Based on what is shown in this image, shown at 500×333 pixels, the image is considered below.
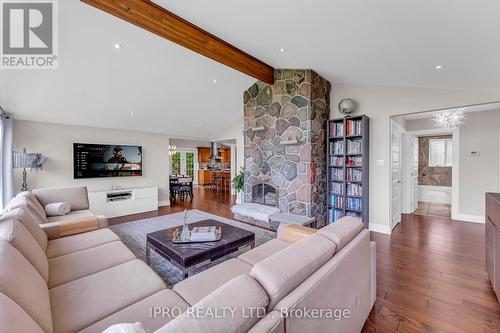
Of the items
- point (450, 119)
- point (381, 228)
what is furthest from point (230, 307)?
point (450, 119)

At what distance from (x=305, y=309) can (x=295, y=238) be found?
1.25 m

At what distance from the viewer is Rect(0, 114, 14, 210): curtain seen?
4016 millimetres

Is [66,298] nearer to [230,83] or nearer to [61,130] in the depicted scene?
[230,83]

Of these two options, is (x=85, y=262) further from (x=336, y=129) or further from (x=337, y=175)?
(x=336, y=129)

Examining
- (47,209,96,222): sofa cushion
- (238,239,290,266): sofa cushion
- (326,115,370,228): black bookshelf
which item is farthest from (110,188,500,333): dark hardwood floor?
(47,209,96,222): sofa cushion

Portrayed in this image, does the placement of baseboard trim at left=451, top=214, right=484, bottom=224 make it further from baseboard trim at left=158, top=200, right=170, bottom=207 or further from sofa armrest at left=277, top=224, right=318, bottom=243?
baseboard trim at left=158, top=200, right=170, bottom=207

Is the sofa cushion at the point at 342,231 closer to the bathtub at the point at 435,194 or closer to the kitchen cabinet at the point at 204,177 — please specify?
the bathtub at the point at 435,194

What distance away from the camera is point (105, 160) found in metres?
5.38

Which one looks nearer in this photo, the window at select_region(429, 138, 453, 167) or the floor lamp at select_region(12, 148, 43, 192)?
the floor lamp at select_region(12, 148, 43, 192)

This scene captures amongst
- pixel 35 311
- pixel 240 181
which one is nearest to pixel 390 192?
pixel 240 181

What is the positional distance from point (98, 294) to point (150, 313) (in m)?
0.47

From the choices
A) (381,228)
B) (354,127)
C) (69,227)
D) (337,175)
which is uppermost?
(354,127)

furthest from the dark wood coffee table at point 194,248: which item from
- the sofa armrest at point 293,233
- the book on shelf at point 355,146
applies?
the book on shelf at point 355,146

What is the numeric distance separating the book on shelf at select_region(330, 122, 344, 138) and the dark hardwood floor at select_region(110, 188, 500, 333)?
1.93 m
